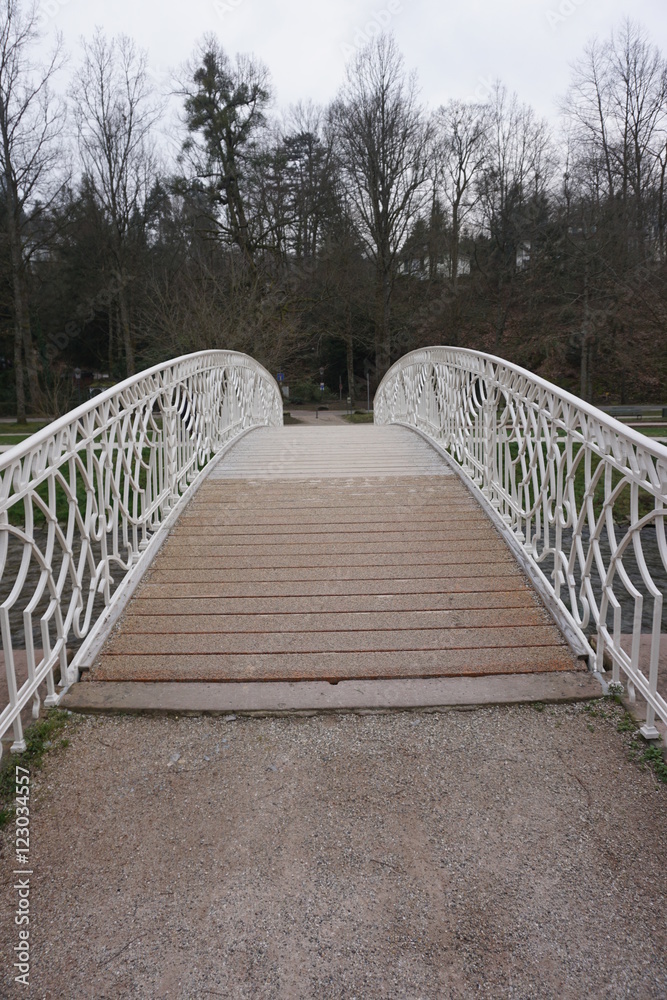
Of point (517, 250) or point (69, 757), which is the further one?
point (517, 250)

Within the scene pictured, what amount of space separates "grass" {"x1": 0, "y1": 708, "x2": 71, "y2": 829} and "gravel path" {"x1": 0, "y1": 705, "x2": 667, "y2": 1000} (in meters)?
0.05

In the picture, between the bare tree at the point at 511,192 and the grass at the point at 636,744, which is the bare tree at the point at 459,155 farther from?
the grass at the point at 636,744

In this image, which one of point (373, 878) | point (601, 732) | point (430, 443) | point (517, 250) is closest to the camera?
point (373, 878)

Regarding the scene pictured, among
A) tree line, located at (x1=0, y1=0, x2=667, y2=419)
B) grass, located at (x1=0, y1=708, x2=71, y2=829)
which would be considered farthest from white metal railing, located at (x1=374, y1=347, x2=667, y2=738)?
tree line, located at (x1=0, y1=0, x2=667, y2=419)

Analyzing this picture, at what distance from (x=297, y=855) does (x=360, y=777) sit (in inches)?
15.3

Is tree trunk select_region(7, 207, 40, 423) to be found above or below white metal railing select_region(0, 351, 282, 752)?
above

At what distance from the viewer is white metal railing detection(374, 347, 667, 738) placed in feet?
8.20

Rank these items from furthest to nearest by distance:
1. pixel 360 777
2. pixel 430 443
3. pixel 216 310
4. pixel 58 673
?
1. pixel 216 310
2. pixel 430 443
3. pixel 58 673
4. pixel 360 777

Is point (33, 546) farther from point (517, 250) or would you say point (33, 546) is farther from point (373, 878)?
point (517, 250)

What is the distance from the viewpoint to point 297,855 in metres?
1.90

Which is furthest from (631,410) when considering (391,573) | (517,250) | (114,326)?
(114,326)

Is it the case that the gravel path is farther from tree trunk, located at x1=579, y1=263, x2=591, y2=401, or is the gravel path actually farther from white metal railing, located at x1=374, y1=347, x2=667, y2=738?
tree trunk, located at x1=579, y1=263, x2=591, y2=401

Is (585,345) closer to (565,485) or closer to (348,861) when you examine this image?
(565,485)

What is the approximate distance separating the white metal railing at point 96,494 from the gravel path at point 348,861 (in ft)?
1.55
